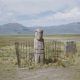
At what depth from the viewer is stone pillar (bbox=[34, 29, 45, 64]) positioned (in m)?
17.2

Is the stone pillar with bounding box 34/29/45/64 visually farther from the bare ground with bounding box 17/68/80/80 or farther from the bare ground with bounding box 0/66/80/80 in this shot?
the bare ground with bounding box 17/68/80/80

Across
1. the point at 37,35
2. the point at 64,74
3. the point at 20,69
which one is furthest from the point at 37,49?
the point at 64,74

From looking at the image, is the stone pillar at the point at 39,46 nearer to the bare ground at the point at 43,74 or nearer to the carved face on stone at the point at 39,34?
the carved face on stone at the point at 39,34

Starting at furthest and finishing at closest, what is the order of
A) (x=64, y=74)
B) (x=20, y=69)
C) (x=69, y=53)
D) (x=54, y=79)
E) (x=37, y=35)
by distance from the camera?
(x=69, y=53) → (x=37, y=35) → (x=20, y=69) → (x=64, y=74) → (x=54, y=79)

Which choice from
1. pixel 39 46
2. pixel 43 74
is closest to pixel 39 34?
pixel 39 46

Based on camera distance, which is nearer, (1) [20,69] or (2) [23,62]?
(1) [20,69]

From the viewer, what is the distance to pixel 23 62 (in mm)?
17750

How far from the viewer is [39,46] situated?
17.3 m

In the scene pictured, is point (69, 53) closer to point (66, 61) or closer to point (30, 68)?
point (66, 61)

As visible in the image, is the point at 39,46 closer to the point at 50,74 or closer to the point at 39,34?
the point at 39,34

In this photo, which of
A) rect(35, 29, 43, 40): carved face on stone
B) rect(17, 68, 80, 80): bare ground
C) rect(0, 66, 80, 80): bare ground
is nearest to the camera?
rect(17, 68, 80, 80): bare ground

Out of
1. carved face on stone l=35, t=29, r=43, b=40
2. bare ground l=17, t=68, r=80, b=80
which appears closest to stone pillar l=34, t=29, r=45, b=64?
carved face on stone l=35, t=29, r=43, b=40

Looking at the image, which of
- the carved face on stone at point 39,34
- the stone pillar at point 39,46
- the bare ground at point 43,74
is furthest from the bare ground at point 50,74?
the carved face on stone at point 39,34

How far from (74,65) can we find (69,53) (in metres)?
3.80
